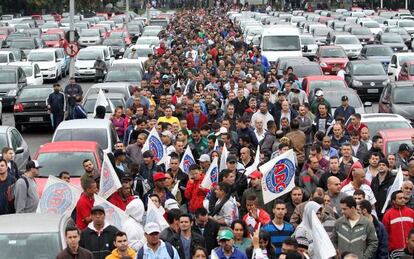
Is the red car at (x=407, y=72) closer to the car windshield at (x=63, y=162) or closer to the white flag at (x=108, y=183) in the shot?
the car windshield at (x=63, y=162)

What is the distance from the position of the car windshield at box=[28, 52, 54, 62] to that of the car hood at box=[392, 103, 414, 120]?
21054mm

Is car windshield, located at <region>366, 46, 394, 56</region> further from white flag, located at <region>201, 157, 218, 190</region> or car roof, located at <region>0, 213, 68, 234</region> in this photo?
car roof, located at <region>0, 213, 68, 234</region>

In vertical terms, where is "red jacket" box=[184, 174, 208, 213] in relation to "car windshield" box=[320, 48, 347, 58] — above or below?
above

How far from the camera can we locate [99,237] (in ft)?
40.6

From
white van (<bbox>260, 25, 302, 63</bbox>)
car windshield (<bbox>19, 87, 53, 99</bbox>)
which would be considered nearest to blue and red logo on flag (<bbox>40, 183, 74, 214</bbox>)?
car windshield (<bbox>19, 87, 53, 99</bbox>)

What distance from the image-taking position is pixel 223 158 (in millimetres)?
16531

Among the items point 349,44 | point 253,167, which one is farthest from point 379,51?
point 253,167

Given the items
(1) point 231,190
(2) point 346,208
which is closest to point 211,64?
(1) point 231,190

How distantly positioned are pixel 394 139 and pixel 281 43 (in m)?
24.1

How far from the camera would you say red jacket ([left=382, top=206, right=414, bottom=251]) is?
511 inches

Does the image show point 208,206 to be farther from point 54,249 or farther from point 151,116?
→ point 151,116

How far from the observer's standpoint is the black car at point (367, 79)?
114 ft

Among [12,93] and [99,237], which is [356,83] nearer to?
[12,93]

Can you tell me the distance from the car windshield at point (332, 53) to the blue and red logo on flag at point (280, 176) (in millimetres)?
28154
